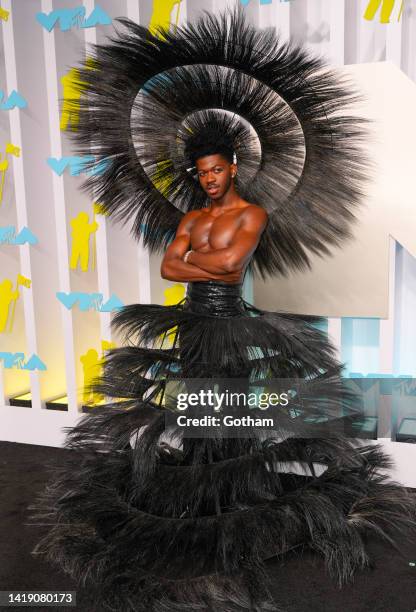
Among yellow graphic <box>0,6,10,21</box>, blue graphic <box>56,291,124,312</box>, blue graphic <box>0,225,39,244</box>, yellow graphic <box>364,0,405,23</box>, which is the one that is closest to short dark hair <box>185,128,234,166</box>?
yellow graphic <box>364,0,405,23</box>

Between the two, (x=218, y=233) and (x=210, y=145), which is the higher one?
(x=210, y=145)

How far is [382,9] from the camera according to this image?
2311 mm

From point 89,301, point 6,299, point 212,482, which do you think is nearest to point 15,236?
point 6,299

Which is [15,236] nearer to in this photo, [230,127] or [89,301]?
[89,301]

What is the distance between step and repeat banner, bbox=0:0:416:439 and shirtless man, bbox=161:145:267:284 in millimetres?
476

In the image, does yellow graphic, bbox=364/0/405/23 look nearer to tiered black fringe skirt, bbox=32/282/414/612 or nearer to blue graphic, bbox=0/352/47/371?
tiered black fringe skirt, bbox=32/282/414/612

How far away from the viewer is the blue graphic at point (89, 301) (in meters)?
2.85

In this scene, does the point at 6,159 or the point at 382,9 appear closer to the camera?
the point at 382,9

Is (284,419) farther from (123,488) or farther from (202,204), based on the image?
(202,204)

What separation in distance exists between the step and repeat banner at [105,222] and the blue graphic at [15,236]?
0.01m

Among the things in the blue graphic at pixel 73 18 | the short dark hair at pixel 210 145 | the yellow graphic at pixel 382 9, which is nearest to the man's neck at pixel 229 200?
the short dark hair at pixel 210 145

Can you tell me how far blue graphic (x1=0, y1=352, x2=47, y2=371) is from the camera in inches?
122

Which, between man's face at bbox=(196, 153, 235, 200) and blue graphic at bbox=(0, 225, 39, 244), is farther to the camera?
blue graphic at bbox=(0, 225, 39, 244)

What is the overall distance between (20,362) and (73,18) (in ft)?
5.52
